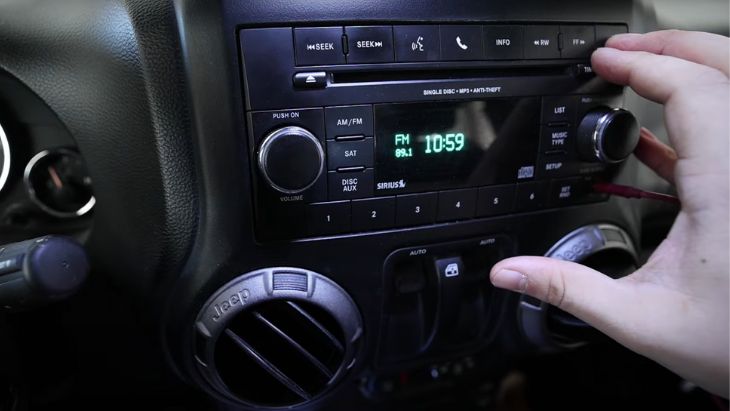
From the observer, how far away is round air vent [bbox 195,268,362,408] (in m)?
0.69

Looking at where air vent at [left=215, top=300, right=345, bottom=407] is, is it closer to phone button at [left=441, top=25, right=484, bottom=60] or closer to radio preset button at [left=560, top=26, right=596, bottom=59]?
phone button at [left=441, top=25, right=484, bottom=60]

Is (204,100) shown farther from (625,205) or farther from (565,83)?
(625,205)

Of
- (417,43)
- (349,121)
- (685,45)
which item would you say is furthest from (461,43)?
(685,45)

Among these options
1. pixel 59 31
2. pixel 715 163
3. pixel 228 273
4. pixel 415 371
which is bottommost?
pixel 415 371

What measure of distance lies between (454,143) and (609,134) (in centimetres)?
22

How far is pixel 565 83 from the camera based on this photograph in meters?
0.77

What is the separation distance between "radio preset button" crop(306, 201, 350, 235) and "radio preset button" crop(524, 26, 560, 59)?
0.32 metres

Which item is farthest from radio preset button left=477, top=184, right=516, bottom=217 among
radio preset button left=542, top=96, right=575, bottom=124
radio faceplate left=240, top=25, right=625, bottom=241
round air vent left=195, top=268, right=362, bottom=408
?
round air vent left=195, top=268, right=362, bottom=408

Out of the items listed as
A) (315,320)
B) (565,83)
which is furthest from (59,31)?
(565,83)

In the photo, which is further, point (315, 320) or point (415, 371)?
point (415, 371)

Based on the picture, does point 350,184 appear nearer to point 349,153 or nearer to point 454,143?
point 349,153

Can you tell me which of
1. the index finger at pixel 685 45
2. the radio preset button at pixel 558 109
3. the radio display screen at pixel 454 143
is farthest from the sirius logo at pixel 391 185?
the index finger at pixel 685 45

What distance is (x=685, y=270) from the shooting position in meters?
0.59

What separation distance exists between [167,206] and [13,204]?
1.02 ft
